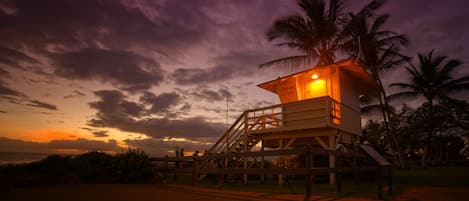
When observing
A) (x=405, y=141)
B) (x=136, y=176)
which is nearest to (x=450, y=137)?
(x=405, y=141)

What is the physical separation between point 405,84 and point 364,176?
66.2 ft

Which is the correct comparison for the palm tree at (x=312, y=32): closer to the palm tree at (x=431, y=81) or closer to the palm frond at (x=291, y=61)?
the palm frond at (x=291, y=61)

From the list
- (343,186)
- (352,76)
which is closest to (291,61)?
(352,76)

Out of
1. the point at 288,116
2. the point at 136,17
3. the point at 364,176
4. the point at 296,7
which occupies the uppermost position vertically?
the point at 296,7

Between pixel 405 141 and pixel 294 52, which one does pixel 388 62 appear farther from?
pixel 405 141

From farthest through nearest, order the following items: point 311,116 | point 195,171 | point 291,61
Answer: point 291,61
point 311,116
point 195,171

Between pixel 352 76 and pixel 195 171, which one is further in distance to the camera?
pixel 352 76

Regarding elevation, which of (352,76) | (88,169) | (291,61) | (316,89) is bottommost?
(88,169)

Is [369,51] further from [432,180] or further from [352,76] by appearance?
[432,180]

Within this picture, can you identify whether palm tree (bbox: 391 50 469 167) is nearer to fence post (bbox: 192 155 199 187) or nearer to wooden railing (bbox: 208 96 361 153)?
wooden railing (bbox: 208 96 361 153)

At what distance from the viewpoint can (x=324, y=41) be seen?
65.9ft

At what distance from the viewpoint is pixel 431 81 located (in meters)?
31.2

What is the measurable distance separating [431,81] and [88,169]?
32.0 metres

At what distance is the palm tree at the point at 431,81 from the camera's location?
99.8 feet
